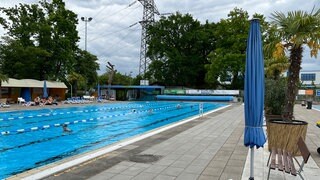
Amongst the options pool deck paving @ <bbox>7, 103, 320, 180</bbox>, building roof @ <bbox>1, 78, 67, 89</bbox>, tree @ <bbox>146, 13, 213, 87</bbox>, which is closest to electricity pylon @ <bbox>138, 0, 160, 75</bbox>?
tree @ <bbox>146, 13, 213, 87</bbox>

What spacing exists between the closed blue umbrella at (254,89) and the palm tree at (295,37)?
302cm

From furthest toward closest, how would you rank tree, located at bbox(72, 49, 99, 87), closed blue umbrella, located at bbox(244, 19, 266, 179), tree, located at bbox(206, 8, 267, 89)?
tree, located at bbox(206, 8, 267, 89), tree, located at bbox(72, 49, 99, 87), closed blue umbrella, located at bbox(244, 19, 266, 179)

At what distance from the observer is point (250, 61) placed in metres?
4.18

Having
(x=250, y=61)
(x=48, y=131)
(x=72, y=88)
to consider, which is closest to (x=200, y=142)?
(x=250, y=61)

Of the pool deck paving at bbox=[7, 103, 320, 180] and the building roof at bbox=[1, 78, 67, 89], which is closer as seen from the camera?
the pool deck paving at bbox=[7, 103, 320, 180]

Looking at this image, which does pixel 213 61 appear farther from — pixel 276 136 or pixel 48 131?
pixel 276 136

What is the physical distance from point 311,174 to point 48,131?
427 inches

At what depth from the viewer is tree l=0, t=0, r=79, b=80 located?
Result: 3428cm

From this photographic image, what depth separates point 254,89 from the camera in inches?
161

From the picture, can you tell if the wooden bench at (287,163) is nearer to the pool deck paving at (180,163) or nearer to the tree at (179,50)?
the pool deck paving at (180,163)

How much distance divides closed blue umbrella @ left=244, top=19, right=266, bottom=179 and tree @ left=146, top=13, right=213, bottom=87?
47690mm

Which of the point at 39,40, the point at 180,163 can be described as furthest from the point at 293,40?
the point at 39,40

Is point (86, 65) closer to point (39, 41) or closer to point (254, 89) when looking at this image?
point (39, 41)

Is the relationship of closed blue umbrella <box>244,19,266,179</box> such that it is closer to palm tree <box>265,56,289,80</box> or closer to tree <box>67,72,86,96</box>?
palm tree <box>265,56,289,80</box>
